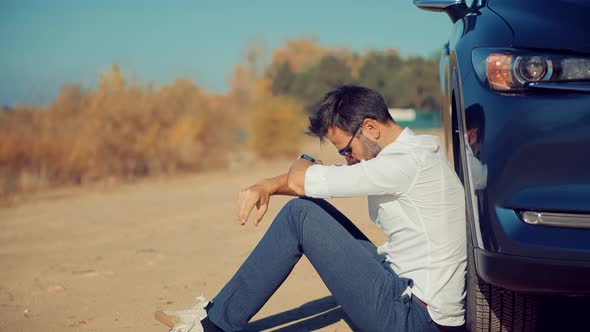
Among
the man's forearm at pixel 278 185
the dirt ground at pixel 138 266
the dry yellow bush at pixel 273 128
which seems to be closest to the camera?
the man's forearm at pixel 278 185

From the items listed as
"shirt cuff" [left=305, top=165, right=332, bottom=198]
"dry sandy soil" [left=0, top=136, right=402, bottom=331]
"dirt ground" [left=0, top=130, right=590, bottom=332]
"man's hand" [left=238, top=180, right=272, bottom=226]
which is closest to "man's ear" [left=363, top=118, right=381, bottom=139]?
"shirt cuff" [left=305, top=165, right=332, bottom=198]

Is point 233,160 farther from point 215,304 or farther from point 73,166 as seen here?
point 215,304

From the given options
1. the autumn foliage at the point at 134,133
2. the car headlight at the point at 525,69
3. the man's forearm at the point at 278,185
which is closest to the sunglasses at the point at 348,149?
the man's forearm at the point at 278,185

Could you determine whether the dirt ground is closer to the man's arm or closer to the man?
the man

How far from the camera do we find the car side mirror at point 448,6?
3262 millimetres

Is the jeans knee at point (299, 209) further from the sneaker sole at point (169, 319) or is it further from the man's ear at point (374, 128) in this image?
the sneaker sole at point (169, 319)

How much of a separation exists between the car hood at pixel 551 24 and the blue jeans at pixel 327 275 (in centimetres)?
105

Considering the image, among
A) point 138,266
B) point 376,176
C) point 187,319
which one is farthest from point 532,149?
→ point 138,266

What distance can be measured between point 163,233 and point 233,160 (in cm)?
708

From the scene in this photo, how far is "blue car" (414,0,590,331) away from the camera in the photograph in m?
2.33

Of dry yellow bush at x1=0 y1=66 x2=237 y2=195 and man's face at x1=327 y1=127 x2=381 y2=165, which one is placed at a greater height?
man's face at x1=327 y1=127 x2=381 y2=165

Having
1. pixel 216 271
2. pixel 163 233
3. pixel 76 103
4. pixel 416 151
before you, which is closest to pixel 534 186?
pixel 416 151

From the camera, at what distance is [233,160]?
43.7 ft

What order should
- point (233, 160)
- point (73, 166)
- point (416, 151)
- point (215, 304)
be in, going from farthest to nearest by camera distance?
point (233, 160), point (73, 166), point (215, 304), point (416, 151)
